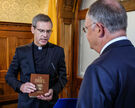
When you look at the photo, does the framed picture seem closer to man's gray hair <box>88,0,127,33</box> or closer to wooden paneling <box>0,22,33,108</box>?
man's gray hair <box>88,0,127,33</box>

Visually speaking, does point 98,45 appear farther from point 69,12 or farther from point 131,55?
point 69,12

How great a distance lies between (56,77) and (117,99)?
3.84ft

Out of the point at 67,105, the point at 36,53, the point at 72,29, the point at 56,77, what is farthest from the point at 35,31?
the point at 72,29

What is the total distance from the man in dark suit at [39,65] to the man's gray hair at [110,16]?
38.3 inches

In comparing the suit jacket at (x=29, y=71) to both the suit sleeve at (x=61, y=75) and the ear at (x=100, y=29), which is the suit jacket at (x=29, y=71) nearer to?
the suit sleeve at (x=61, y=75)

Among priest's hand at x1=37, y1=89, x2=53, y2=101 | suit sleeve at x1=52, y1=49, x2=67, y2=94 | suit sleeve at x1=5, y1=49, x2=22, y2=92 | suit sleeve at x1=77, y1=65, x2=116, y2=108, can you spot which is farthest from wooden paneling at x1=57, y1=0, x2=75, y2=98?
suit sleeve at x1=77, y1=65, x2=116, y2=108

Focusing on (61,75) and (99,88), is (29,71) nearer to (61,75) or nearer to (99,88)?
(61,75)

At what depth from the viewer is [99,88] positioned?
758 millimetres

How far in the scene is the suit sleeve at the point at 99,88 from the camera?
0.75m

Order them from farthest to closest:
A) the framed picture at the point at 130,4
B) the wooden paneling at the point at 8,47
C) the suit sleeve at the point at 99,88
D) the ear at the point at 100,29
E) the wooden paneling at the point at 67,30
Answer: the wooden paneling at the point at 8,47 < the wooden paneling at the point at 67,30 < the framed picture at the point at 130,4 < the ear at the point at 100,29 < the suit sleeve at the point at 99,88

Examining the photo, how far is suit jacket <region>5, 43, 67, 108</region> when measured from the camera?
5.74 feet

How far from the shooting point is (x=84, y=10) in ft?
9.13

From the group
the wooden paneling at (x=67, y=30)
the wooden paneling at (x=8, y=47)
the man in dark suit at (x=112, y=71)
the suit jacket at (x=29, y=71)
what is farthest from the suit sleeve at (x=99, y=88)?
the wooden paneling at (x=8, y=47)

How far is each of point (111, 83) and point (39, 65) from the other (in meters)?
1.19
